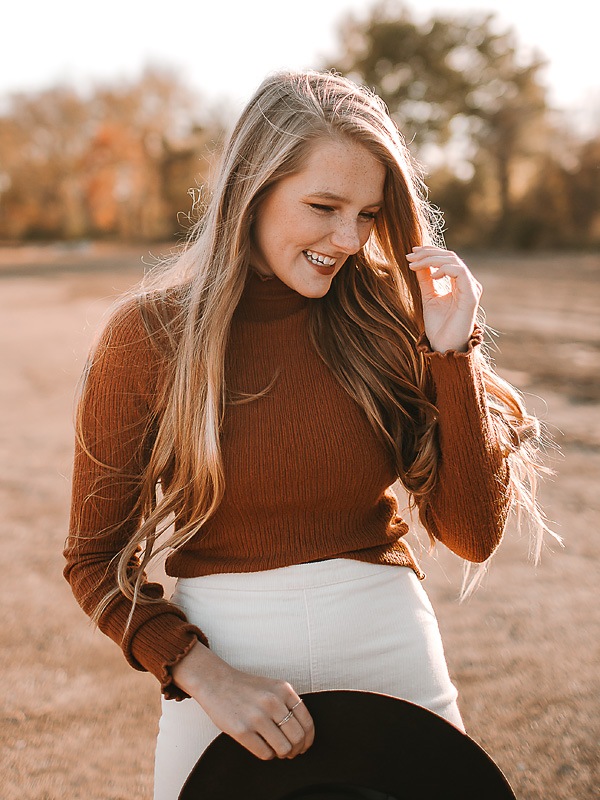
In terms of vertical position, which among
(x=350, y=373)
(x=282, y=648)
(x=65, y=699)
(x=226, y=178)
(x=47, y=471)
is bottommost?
(x=47, y=471)

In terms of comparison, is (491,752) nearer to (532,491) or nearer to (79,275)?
(532,491)

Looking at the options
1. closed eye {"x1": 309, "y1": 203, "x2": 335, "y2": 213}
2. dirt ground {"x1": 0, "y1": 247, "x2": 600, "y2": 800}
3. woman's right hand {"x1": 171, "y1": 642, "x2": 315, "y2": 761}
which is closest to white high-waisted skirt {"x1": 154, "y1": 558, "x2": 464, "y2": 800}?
woman's right hand {"x1": 171, "y1": 642, "x2": 315, "y2": 761}

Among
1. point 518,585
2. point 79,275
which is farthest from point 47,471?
point 79,275

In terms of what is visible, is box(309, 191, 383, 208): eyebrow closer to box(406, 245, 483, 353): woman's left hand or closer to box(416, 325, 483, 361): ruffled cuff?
box(406, 245, 483, 353): woman's left hand

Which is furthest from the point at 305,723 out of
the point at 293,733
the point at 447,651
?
the point at 447,651

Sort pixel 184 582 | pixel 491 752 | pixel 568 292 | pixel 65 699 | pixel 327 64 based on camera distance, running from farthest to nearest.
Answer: pixel 327 64 < pixel 568 292 < pixel 65 699 < pixel 491 752 < pixel 184 582

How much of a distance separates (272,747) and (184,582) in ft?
1.49

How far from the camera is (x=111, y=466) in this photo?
5.41 feet

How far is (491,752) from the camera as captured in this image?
110 inches

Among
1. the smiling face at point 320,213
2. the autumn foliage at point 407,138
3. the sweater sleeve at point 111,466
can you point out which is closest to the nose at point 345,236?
the smiling face at point 320,213

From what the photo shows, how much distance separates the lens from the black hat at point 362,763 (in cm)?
135

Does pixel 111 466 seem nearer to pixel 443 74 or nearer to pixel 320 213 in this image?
pixel 320 213

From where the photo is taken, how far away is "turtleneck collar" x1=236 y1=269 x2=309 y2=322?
6.15 ft

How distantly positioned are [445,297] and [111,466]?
32.2 inches
